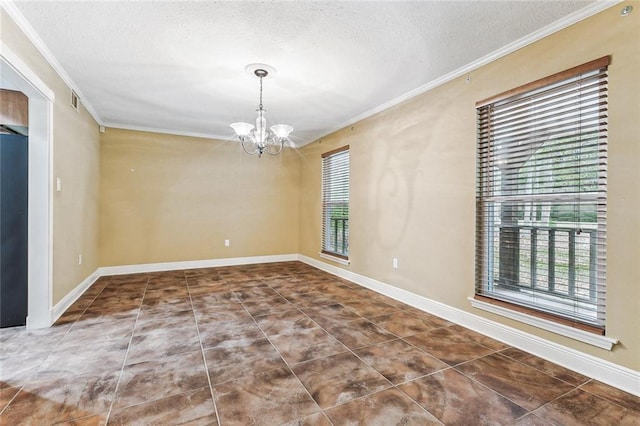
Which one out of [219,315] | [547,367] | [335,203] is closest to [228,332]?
[219,315]

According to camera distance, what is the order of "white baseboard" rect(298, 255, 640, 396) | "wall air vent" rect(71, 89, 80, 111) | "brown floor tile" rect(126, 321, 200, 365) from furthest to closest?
"wall air vent" rect(71, 89, 80, 111), "brown floor tile" rect(126, 321, 200, 365), "white baseboard" rect(298, 255, 640, 396)

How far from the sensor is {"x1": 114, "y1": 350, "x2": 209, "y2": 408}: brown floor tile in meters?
1.76

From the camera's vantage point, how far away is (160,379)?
76.0 inches

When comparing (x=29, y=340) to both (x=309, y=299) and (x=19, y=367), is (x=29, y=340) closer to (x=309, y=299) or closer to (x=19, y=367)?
(x=19, y=367)

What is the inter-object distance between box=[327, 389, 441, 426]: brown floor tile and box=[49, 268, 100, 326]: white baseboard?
2811 mm

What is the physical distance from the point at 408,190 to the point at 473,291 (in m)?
1.29

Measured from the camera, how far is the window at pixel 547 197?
205cm

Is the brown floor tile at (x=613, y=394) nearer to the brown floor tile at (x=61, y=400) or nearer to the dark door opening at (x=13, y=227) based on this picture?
the brown floor tile at (x=61, y=400)

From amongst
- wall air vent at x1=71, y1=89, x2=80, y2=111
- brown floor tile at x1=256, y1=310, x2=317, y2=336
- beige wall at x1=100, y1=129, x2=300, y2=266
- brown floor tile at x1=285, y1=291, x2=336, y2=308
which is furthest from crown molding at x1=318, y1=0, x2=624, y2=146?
wall air vent at x1=71, y1=89, x2=80, y2=111

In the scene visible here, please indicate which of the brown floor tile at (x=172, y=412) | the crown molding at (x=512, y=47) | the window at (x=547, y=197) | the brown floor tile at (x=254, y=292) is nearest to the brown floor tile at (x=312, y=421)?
the brown floor tile at (x=172, y=412)

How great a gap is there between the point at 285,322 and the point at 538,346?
2.07 meters

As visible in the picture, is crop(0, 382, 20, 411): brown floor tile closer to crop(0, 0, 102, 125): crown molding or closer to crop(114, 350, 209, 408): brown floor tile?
crop(114, 350, 209, 408): brown floor tile

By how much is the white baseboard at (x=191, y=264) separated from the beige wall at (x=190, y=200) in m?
0.08

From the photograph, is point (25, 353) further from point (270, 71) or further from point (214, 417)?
point (270, 71)
